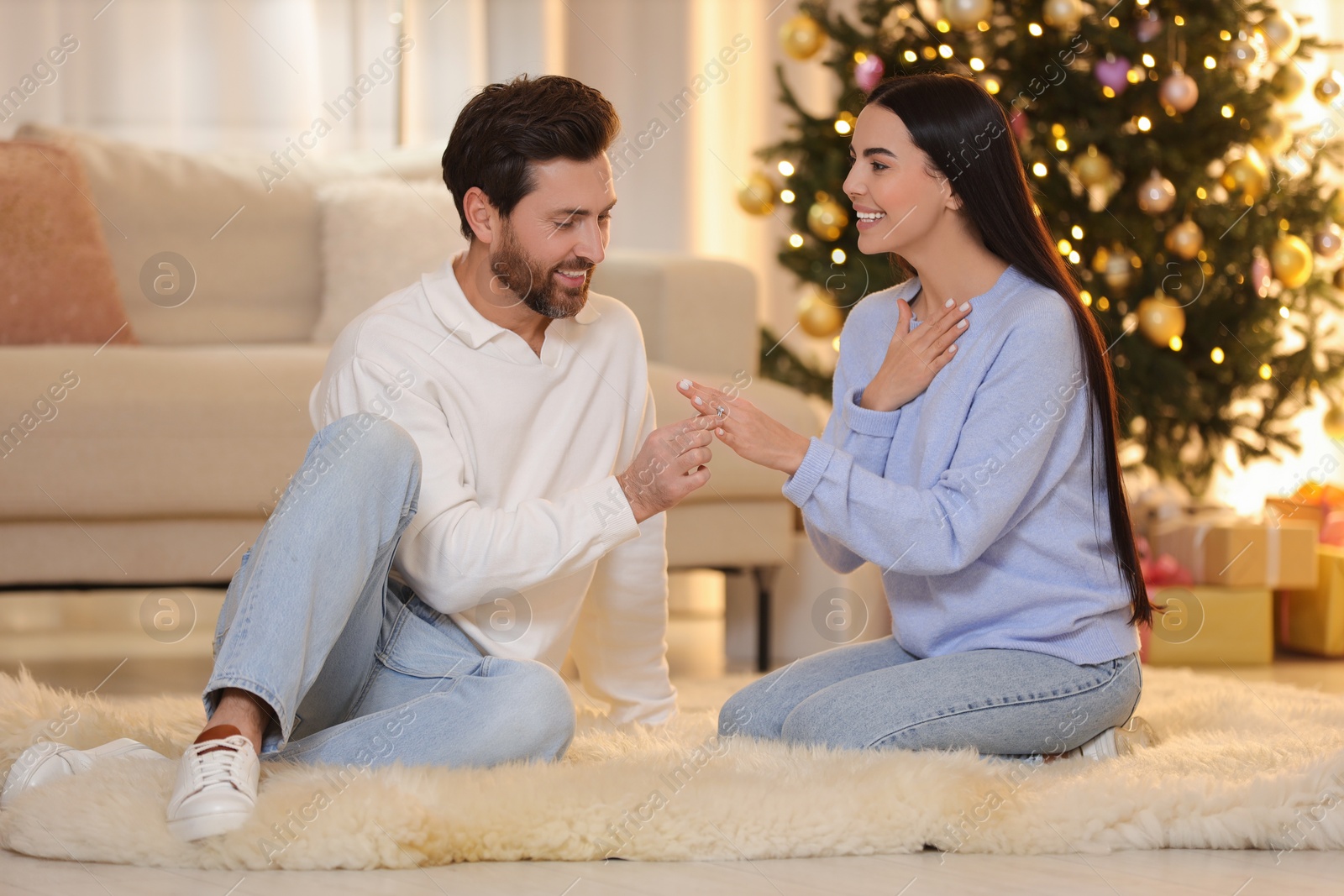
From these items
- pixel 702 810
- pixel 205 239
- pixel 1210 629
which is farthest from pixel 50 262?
pixel 1210 629

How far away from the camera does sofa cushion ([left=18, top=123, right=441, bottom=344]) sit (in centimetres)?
279

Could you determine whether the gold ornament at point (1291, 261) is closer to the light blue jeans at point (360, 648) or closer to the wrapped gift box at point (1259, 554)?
the wrapped gift box at point (1259, 554)

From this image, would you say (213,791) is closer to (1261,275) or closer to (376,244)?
(376,244)

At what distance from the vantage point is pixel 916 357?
5.29 feet

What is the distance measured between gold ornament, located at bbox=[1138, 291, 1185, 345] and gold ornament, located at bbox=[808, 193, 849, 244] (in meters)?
0.64

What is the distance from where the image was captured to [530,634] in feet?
5.27

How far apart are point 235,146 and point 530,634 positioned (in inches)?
105

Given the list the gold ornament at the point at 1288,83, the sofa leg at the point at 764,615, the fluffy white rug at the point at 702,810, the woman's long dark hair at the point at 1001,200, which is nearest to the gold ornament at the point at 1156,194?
the gold ornament at the point at 1288,83

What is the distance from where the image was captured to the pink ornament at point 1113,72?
2.75m

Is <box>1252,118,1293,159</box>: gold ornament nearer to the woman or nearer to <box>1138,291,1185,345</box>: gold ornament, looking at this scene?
<box>1138,291,1185,345</box>: gold ornament

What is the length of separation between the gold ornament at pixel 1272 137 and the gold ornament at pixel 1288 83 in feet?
0.17

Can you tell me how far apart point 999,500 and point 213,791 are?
2.77ft

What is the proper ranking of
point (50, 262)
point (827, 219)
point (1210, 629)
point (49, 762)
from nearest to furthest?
point (49, 762) < point (50, 262) < point (1210, 629) < point (827, 219)

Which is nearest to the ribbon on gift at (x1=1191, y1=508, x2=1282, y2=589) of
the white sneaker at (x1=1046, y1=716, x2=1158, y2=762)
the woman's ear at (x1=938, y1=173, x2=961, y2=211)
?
the white sneaker at (x1=1046, y1=716, x2=1158, y2=762)
